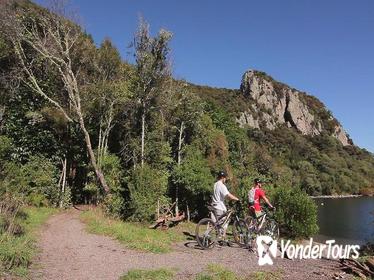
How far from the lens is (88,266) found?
32.4 feet

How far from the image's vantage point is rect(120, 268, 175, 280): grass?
8703mm

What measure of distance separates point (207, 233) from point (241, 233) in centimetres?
136

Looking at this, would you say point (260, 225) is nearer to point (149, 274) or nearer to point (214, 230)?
point (214, 230)

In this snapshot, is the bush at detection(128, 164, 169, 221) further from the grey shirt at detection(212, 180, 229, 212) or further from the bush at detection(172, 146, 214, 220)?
the grey shirt at detection(212, 180, 229, 212)

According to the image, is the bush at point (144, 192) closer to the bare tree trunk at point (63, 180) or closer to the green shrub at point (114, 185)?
the green shrub at point (114, 185)

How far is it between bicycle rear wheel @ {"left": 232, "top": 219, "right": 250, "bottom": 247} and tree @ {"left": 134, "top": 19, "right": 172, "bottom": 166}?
1119 cm

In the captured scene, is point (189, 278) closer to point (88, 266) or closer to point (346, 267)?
point (88, 266)

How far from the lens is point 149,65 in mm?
24109

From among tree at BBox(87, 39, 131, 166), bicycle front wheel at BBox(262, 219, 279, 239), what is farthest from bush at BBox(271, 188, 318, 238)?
tree at BBox(87, 39, 131, 166)

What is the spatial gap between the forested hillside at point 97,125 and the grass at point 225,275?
11.6 meters

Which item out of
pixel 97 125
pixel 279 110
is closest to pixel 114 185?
pixel 97 125

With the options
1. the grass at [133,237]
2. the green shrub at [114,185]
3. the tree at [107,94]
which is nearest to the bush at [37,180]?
the tree at [107,94]

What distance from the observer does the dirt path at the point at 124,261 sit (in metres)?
9.34

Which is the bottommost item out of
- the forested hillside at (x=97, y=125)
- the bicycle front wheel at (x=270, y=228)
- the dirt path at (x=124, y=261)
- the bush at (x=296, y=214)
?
the dirt path at (x=124, y=261)
